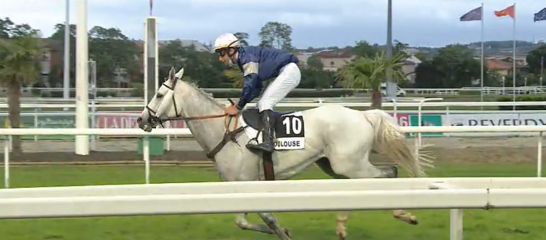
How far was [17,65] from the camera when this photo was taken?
507 inches

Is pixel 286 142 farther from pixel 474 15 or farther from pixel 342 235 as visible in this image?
pixel 474 15

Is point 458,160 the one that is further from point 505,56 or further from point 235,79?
point 505,56

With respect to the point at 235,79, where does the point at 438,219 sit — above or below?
below

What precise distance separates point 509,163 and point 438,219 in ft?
19.2

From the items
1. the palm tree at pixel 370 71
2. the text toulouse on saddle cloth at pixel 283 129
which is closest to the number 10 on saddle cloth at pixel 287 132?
the text toulouse on saddle cloth at pixel 283 129

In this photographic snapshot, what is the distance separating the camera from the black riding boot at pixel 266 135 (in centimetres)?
533

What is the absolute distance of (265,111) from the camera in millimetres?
5527

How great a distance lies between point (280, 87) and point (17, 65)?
838 cm

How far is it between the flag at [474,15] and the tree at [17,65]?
22501 mm

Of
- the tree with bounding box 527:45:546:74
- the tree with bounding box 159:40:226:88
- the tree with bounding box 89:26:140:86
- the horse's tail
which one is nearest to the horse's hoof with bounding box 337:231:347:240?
the horse's tail

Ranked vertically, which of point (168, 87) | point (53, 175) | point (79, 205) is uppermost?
point (168, 87)

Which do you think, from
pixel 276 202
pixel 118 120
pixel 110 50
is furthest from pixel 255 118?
pixel 110 50

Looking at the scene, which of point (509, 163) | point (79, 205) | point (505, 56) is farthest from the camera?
point (505, 56)


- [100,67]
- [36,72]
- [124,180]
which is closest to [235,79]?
[36,72]
